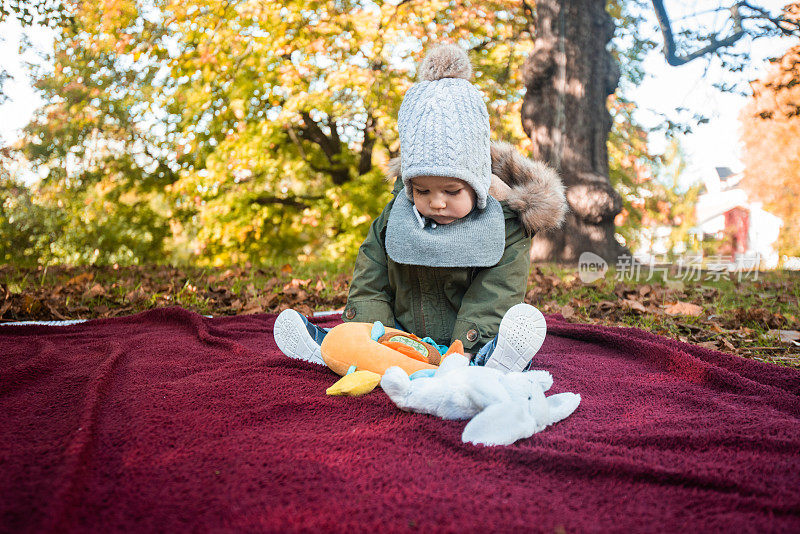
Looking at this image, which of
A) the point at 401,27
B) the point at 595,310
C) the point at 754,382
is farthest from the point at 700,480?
the point at 401,27

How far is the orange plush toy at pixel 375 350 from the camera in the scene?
67.7 inches

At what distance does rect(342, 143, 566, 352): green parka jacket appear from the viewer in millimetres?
2088

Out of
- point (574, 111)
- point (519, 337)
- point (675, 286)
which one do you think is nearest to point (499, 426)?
point (519, 337)

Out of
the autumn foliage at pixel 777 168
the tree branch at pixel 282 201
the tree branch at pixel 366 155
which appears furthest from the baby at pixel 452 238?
the autumn foliage at pixel 777 168

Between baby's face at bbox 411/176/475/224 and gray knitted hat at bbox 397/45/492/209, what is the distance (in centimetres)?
4

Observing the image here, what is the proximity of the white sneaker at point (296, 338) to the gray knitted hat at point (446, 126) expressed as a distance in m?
0.65

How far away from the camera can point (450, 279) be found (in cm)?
214

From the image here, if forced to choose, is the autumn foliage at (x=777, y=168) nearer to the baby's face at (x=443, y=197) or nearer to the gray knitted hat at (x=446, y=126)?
the gray knitted hat at (x=446, y=126)

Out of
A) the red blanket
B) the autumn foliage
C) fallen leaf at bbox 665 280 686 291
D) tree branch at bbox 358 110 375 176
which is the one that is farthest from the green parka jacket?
the autumn foliage

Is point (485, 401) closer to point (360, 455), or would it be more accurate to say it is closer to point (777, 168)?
point (360, 455)

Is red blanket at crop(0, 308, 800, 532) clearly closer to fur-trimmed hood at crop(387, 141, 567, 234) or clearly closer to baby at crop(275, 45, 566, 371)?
baby at crop(275, 45, 566, 371)

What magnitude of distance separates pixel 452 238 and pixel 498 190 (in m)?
0.38

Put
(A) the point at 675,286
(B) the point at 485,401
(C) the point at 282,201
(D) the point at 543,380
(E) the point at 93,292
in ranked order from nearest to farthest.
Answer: (B) the point at 485,401 < (D) the point at 543,380 < (E) the point at 93,292 < (A) the point at 675,286 < (C) the point at 282,201

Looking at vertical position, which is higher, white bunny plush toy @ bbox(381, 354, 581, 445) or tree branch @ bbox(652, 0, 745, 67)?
tree branch @ bbox(652, 0, 745, 67)
